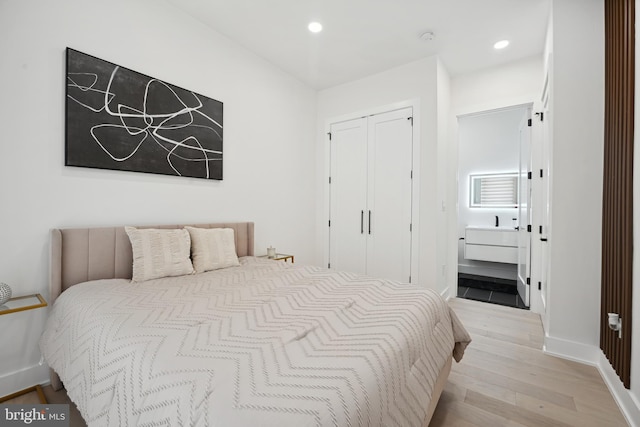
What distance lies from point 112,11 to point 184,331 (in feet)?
8.05

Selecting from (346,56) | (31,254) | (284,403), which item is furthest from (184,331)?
(346,56)

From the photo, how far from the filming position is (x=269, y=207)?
3.51m

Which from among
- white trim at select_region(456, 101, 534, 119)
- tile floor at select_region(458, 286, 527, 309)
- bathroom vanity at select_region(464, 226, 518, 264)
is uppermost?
white trim at select_region(456, 101, 534, 119)

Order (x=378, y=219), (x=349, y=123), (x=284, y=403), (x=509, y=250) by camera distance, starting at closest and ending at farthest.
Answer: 1. (x=284, y=403)
2. (x=378, y=219)
3. (x=349, y=123)
4. (x=509, y=250)

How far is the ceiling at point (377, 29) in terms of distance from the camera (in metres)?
2.50

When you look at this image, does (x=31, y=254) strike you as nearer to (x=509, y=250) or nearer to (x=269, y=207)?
(x=269, y=207)

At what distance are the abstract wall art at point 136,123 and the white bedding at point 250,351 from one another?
96cm

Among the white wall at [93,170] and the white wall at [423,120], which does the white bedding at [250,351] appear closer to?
the white wall at [93,170]

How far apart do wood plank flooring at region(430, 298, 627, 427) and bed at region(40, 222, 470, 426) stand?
0.26m

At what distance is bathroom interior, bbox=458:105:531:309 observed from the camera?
483 centimetres

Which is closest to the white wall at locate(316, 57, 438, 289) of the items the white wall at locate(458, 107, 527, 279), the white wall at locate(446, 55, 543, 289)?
→ the white wall at locate(446, 55, 543, 289)

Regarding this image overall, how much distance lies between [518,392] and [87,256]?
299 centimetres

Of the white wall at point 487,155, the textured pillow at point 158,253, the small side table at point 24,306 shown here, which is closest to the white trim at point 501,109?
the white wall at point 487,155

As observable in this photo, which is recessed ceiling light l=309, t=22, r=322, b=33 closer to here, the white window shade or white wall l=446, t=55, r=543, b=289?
white wall l=446, t=55, r=543, b=289
